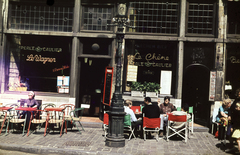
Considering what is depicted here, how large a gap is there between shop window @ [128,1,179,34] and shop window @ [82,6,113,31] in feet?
3.18

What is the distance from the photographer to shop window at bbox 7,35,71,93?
1137 centimetres

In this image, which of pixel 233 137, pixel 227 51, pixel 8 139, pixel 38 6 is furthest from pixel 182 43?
pixel 8 139

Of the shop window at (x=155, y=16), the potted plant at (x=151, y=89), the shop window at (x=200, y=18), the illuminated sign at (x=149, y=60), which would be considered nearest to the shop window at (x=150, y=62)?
the illuminated sign at (x=149, y=60)

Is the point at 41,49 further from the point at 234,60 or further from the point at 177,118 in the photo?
the point at 234,60

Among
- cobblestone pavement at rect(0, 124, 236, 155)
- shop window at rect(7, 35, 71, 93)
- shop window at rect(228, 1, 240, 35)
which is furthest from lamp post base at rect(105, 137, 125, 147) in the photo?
shop window at rect(228, 1, 240, 35)

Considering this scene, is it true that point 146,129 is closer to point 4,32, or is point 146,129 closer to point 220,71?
point 220,71

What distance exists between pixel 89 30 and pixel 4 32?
11.8ft

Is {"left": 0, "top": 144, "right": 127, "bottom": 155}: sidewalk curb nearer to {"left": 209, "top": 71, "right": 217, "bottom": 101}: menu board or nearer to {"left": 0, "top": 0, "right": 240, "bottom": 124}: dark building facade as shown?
{"left": 0, "top": 0, "right": 240, "bottom": 124}: dark building facade

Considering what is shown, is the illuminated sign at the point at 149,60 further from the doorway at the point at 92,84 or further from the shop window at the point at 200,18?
the shop window at the point at 200,18

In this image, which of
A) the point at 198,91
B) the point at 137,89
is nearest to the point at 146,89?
the point at 137,89

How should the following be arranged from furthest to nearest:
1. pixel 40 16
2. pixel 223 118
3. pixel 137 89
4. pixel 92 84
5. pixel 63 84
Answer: pixel 92 84 → pixel 40 16 → pixel 63 84 → pixel 137 89 → pixel 223 118

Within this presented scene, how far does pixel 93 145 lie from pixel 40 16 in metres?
6.46

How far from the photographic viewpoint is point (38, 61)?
11.4 metres

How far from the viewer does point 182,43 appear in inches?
425
